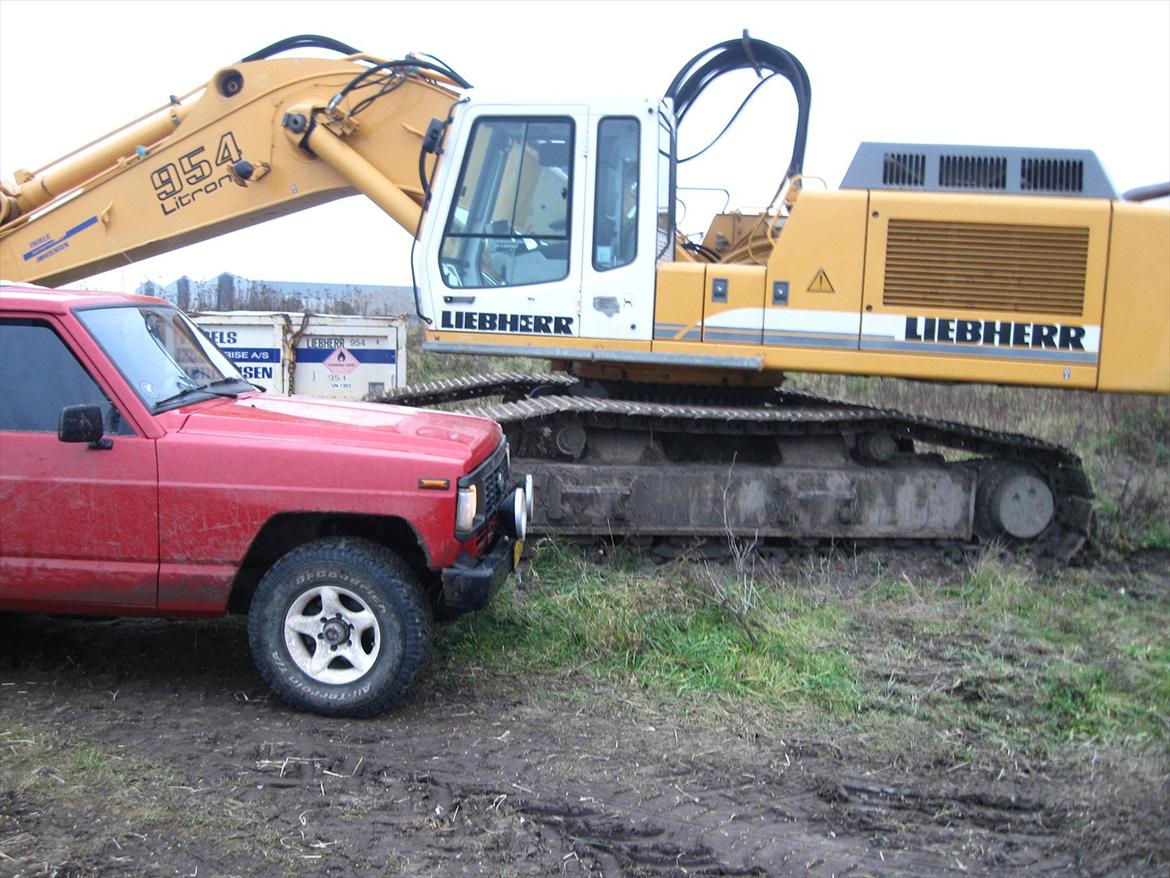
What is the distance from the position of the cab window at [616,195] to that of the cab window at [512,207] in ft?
0.68

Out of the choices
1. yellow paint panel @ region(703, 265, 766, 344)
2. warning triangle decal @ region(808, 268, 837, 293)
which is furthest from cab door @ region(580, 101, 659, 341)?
warning triangle decal @ region(808, 268, 837, 293)

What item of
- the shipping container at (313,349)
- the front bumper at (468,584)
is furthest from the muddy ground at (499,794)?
the shipping container at (313,349)

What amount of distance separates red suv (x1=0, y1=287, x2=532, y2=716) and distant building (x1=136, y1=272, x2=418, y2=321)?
9.08 metres

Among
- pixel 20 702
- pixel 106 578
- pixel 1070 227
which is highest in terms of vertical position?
pixel 1070 227

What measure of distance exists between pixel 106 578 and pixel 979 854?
3.76 m

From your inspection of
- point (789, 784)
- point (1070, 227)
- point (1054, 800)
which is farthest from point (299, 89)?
point (1054, 800)

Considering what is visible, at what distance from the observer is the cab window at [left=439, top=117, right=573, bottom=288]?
789cm

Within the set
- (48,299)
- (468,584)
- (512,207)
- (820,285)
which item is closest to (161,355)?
(48,299)

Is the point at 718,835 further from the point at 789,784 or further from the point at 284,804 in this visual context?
the point at 284,804

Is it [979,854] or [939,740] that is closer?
[979,854]

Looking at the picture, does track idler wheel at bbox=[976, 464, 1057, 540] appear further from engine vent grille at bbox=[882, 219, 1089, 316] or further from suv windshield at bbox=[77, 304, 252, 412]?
suv windshield at bbox=[77, 304, 252, 412]

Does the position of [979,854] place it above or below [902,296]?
below

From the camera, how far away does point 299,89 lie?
8641mm

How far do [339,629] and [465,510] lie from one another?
2.53 ft
